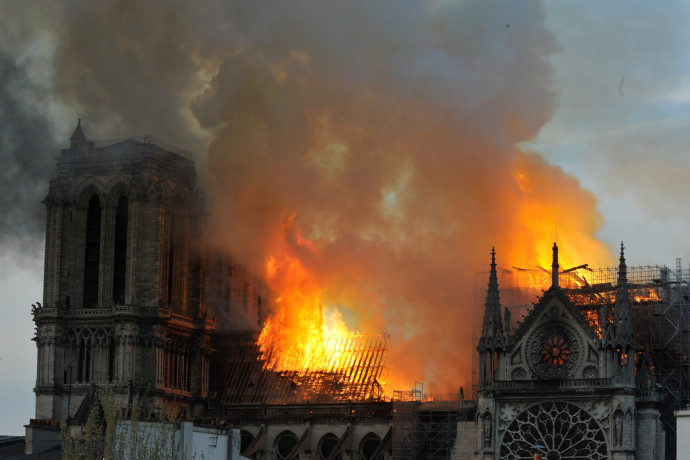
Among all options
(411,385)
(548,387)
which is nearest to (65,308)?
(411,385)

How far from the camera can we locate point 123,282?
454ft

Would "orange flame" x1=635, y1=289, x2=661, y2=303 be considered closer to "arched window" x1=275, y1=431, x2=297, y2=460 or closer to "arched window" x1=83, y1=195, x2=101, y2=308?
"arched window" x1=275, y1=431, x2=297, y2=460

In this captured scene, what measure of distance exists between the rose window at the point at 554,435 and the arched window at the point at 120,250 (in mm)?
38441

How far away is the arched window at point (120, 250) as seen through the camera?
454ft

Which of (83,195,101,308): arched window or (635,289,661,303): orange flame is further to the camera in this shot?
(83,195,101,308): arched window

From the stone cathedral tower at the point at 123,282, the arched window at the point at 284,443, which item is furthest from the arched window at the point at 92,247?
the arched window at the point at 284,443

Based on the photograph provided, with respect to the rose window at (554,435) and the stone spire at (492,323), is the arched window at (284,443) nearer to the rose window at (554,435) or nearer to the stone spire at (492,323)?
the stone spire at (492,323)

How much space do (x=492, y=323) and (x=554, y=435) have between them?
819 cm

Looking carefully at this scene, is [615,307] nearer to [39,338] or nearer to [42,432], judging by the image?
[42,432]

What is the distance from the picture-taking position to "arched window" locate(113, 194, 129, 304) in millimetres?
138375

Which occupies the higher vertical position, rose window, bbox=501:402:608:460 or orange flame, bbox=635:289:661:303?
orange flame, bbox=635:289:661:303

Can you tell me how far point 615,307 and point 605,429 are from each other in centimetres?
750

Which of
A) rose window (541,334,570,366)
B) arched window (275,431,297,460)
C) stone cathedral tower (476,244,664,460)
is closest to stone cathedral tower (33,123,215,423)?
arched window (275,431,297,460)

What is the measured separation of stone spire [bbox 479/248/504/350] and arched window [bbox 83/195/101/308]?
3801 centimetres
